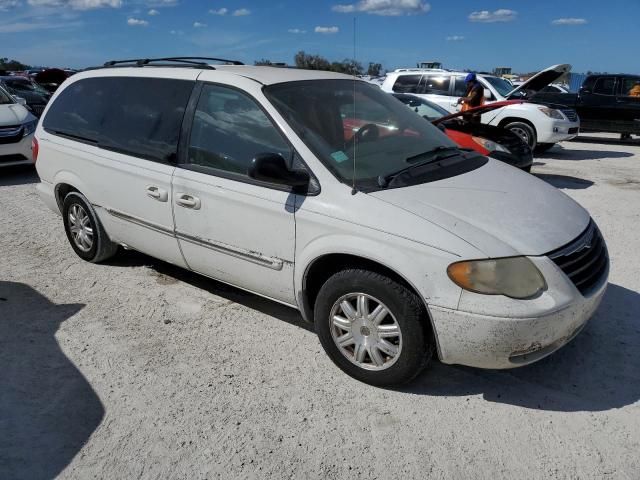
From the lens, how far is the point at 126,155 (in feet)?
13.0

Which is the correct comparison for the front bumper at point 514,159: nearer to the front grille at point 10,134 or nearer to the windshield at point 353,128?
the windshield at point 353,128

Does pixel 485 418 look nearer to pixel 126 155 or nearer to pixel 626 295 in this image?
pixel 626 295

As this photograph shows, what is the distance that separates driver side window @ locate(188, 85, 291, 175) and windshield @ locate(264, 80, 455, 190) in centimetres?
15

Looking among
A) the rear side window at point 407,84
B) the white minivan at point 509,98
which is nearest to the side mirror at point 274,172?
the white minivan at point 509,98

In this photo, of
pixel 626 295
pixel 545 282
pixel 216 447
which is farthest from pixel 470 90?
pixel 216 447

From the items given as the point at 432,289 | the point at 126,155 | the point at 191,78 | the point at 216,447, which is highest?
the point at 191,78

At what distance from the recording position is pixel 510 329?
2.53m

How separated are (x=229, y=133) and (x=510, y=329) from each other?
2.09 metres

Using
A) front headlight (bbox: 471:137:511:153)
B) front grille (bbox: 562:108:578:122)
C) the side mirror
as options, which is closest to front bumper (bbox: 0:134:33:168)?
front headlight (bbox: 471:137:511:153)

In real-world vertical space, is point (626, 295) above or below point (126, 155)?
below

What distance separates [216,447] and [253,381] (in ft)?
1.85

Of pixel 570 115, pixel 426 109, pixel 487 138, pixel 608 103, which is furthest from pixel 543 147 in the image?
pixel 487 138

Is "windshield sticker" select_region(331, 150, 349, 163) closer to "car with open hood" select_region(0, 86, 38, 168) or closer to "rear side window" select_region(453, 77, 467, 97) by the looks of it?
"car with open hood" select_region(0, 86, 38, 168)

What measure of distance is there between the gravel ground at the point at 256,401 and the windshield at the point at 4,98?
6.36m
